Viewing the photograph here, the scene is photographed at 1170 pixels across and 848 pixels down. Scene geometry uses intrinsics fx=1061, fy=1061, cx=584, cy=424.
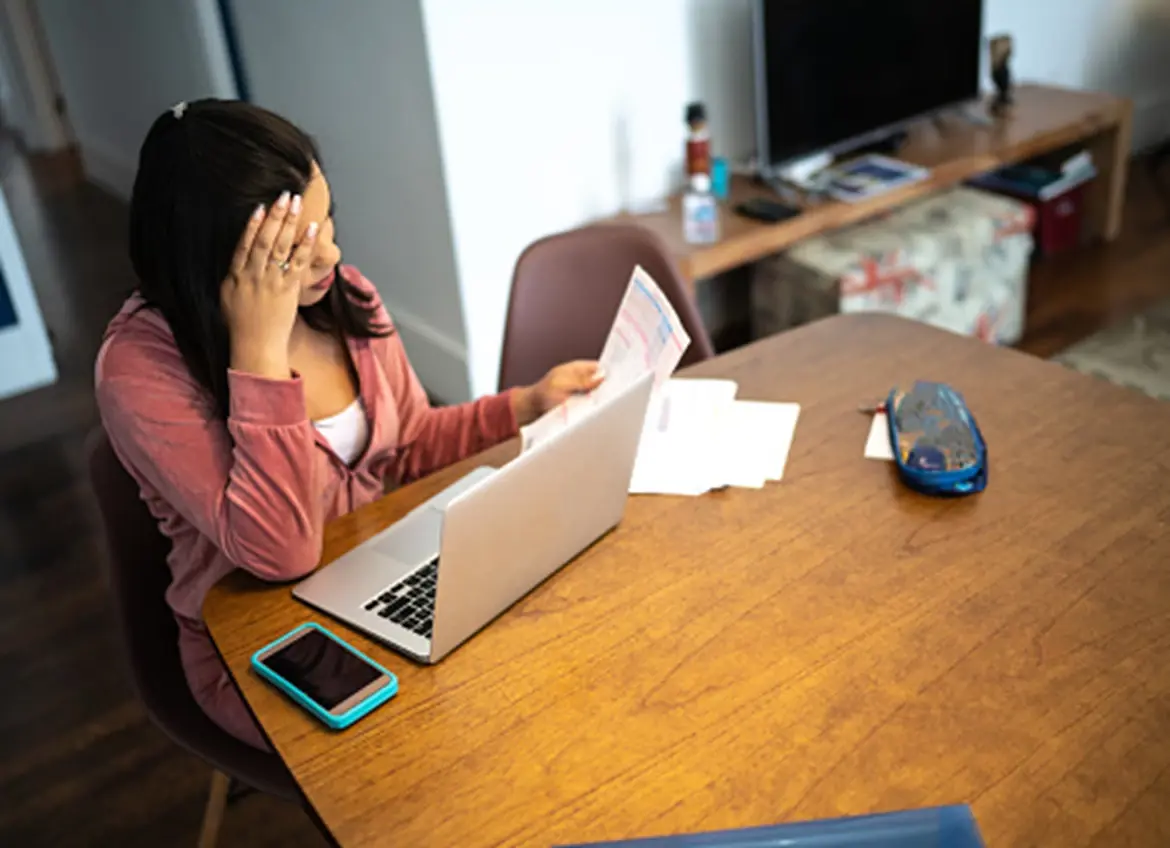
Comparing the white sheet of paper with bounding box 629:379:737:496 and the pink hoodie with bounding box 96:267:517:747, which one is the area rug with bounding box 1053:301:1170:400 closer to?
the white sheet of paper with bounding box 629:379:737:496

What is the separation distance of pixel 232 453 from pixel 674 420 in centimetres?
54

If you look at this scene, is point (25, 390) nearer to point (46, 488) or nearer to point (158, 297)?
point (46, 488)

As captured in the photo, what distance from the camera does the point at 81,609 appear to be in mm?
2342

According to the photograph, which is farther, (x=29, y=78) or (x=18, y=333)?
(x=29, y=78)

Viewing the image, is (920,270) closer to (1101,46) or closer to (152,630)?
(1101,46)

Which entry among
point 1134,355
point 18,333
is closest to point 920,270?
point 1134,355

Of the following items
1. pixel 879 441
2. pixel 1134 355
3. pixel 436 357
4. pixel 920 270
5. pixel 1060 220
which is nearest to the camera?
pixel 879 441

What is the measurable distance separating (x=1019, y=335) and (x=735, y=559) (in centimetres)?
241

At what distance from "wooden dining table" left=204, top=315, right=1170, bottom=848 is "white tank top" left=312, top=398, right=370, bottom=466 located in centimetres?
12

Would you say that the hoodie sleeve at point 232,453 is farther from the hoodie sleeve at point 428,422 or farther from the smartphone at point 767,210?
the smartphone at point 767,210

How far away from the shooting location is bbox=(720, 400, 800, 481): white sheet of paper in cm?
126

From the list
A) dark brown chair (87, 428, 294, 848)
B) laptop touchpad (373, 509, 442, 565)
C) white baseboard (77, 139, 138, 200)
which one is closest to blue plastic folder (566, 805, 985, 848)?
laptop touchpad (373, 509, 442, 565)

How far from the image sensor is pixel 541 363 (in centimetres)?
176

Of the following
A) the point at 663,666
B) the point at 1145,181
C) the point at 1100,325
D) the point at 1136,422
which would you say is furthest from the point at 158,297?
the point at 1145,181
